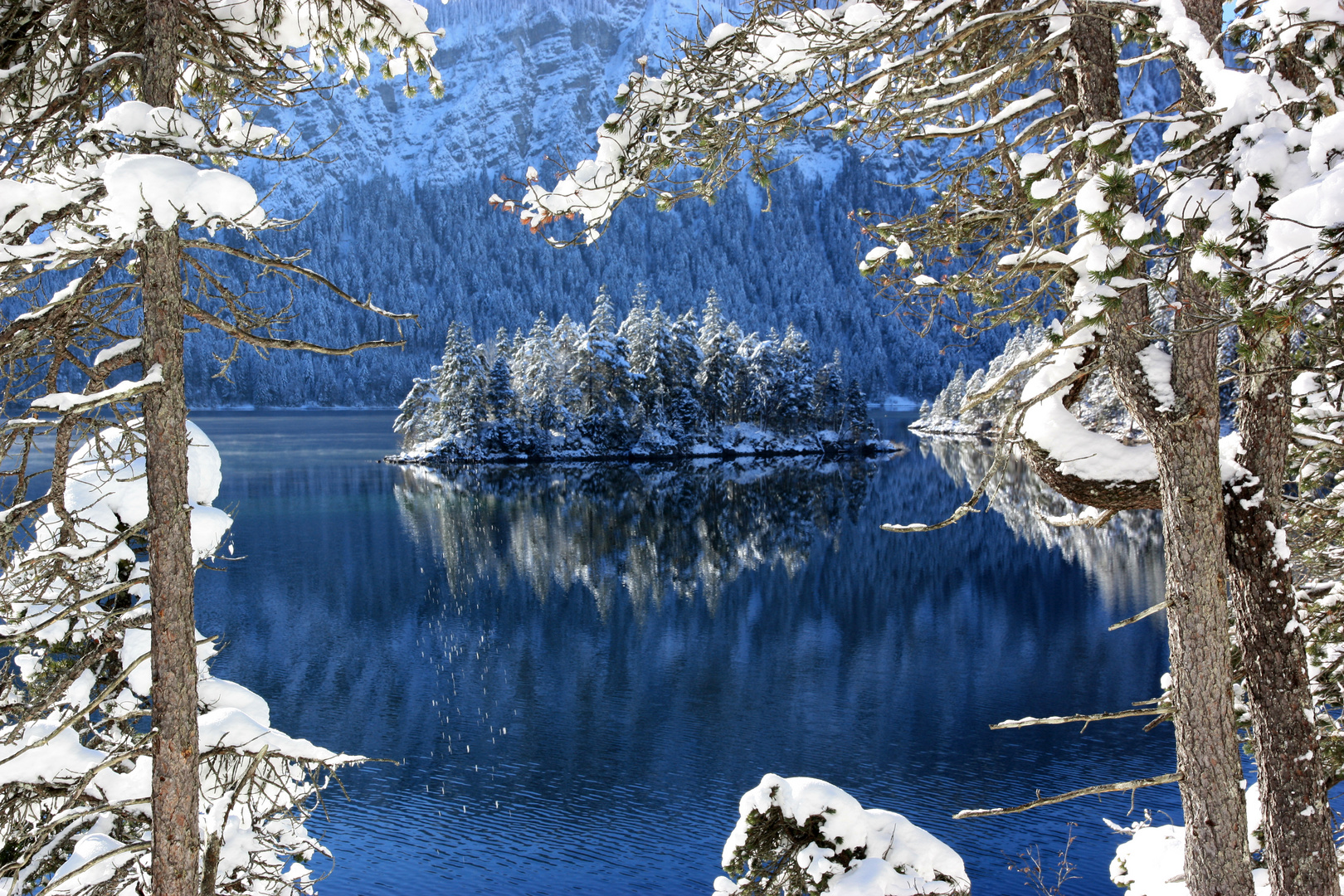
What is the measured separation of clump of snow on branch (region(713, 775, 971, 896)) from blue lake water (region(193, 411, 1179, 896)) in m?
4.50

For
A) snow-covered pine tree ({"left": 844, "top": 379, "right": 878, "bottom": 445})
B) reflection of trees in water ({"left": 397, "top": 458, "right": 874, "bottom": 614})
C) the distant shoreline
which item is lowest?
reflection of trees in water ({"left": 397, "top": 458, "right": 874, "bottom": 614})

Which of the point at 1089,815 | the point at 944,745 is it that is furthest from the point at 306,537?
the point at 1089,815

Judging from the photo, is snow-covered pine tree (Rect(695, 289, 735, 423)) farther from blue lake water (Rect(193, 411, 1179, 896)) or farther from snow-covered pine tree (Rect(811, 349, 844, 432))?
blue lake water (Rect(193, 411, 1179, 896))

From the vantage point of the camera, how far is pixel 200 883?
5152 mm

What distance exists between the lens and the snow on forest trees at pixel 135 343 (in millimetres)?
4371

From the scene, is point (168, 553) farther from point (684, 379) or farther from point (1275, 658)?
point (684, 379)

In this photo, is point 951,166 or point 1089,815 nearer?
point 951,166

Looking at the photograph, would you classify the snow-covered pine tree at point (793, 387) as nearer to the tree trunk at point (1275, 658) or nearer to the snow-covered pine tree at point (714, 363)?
the snow-covered pine tree at point (714, 363)

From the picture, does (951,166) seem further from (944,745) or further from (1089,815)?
(944,745)

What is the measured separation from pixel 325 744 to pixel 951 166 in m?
17.4

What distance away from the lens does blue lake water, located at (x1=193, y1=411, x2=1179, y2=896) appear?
1636 centimetres

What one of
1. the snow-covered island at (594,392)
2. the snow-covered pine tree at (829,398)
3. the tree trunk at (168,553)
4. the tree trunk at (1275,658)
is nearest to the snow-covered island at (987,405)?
the snow-covered pine tree at (829,398)

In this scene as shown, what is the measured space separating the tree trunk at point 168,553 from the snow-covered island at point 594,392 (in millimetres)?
57166

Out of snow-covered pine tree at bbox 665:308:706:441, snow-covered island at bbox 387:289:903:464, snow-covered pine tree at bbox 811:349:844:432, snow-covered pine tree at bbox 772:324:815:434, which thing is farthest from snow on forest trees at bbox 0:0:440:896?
snow-covered pine tree at bbox 811:349:844:432
